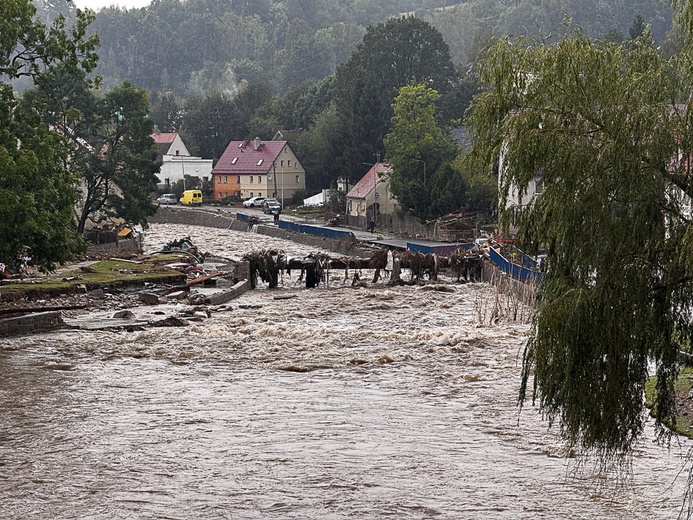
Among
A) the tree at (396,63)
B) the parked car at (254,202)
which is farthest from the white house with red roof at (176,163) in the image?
the tree at (396,63)

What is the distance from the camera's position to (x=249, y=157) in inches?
5064

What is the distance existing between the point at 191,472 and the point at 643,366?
9698mm

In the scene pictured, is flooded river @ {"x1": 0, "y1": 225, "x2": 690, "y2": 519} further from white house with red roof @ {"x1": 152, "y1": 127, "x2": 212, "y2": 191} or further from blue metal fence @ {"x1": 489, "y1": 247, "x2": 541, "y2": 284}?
white house with red roof @ {"x1": 152, "y1": 127, "x2": 212, "y2": 191}

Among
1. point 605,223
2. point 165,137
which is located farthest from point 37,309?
point 165,137

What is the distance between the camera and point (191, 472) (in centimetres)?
1988

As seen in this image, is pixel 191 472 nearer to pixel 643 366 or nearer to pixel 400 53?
pixel 643 366

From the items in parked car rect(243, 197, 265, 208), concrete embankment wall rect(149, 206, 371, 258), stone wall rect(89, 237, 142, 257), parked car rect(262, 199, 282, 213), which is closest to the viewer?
stone wall rect(89, 237, 142, 257)

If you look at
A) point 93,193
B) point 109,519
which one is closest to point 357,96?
point 93,193

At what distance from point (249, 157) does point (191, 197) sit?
9463mm

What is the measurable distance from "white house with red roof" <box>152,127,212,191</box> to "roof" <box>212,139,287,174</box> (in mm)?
5697

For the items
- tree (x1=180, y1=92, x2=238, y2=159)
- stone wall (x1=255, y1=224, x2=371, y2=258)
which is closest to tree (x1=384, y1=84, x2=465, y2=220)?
stone wall (x1=255, y1=224, x2=371, y2=258)

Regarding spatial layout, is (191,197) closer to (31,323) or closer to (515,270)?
(515,270)

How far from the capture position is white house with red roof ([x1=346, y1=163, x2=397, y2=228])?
93.9 metres

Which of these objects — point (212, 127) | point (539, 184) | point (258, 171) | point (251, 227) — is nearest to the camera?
point (539, 184)
